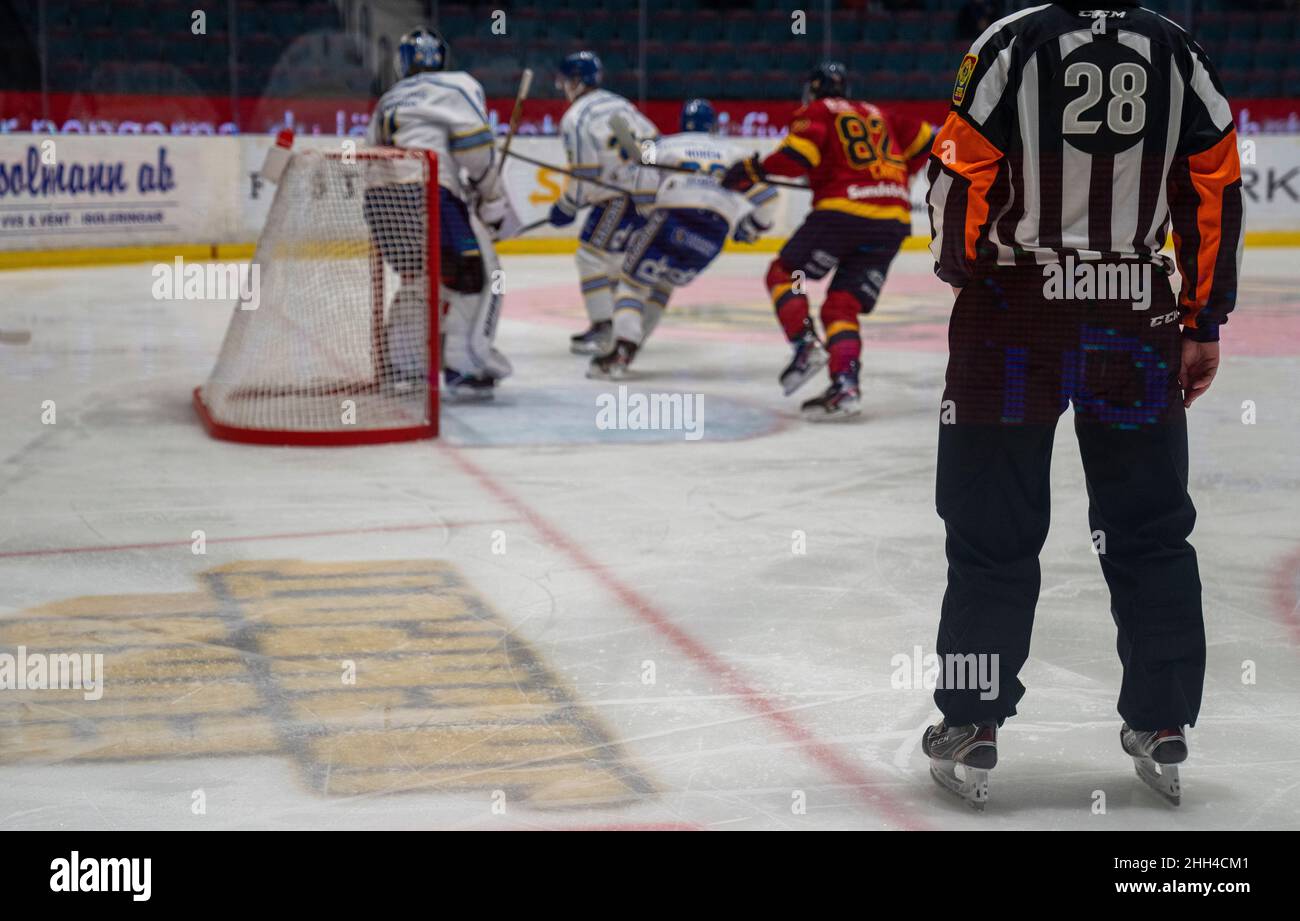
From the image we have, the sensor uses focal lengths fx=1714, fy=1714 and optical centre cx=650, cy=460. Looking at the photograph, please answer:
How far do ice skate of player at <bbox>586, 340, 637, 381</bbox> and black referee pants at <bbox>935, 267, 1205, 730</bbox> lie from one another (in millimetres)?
4852

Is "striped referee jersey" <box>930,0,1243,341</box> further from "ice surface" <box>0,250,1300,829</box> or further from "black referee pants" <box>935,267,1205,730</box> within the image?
"ice surface" <box>0,250,1300,829</box>

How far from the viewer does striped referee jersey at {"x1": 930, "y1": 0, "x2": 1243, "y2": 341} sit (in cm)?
237

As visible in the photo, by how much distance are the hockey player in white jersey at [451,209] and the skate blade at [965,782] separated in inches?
148

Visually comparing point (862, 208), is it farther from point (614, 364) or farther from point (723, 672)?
point (723, 672)

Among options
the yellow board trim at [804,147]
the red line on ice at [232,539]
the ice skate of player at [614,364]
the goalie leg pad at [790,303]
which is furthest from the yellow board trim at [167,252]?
the red line on ice at [232,539]

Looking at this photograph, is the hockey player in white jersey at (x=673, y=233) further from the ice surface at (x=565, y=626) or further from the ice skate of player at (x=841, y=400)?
the ice skate of player at (x=841, y=400)

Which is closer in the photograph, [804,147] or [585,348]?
[804,147]

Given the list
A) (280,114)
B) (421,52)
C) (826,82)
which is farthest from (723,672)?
(280,114)

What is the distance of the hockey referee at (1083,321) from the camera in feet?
7.79

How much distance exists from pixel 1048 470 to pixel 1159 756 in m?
0.45

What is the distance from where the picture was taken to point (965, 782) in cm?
253
